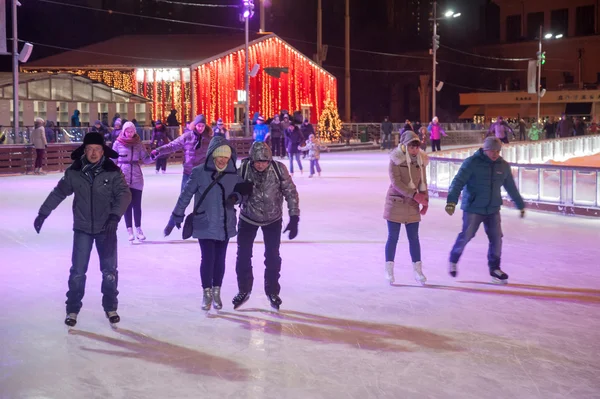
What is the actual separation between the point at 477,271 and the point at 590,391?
3794mm

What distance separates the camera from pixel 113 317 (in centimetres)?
582

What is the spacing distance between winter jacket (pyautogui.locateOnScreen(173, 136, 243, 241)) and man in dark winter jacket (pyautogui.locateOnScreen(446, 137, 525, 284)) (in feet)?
6.93

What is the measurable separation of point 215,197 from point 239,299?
817 millimetres

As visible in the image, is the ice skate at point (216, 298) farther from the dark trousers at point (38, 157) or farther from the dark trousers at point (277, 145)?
the dark trousers at point (277, 145)

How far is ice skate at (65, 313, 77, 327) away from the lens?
5.77 meters

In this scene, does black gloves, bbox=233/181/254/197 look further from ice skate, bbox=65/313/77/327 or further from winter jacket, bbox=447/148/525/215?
winter jacket, bbox=447/148/525/215

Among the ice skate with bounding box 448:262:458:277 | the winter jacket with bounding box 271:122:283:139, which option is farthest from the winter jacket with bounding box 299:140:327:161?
the ice skate with bounding box 448:262:458:277

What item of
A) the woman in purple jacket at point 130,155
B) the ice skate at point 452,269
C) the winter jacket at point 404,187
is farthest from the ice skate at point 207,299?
the woman in purple jacket at point 130,155

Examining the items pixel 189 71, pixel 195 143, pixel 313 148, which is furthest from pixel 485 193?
pixel 189 71

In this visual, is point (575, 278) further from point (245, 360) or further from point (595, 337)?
point (245, 360)

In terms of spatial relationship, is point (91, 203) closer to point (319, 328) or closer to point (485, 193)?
point (319, 328)

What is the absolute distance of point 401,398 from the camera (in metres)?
4.20

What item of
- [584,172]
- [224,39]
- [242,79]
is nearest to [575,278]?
[584,172]

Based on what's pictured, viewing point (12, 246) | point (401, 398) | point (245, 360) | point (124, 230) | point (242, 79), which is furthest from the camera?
point (242, 79)
